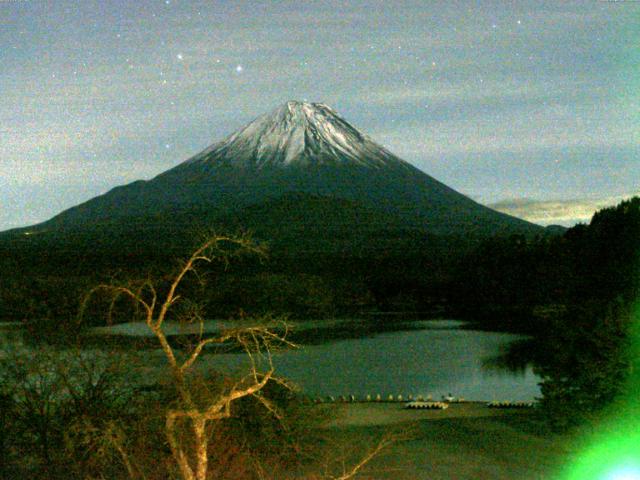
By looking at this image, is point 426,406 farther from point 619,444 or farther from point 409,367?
point 409,367

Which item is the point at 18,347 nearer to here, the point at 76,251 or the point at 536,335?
the point at 536,335

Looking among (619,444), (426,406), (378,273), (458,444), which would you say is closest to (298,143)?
(378,273)

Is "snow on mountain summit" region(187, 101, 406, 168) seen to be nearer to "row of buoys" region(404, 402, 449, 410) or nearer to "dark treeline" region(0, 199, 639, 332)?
"dark treeline" region(0, 199, 639, 332)

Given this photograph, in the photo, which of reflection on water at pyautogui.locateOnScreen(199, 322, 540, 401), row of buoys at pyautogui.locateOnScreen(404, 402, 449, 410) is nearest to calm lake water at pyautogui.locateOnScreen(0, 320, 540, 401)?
reflection on water at pyautogui.locateOnScreen(199, 322, 540, 401)

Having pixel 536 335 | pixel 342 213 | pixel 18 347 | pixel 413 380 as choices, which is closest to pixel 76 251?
pixel 342 213

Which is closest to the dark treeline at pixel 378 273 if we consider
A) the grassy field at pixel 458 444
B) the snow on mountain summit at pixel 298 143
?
the grassy field at pixel 458 444

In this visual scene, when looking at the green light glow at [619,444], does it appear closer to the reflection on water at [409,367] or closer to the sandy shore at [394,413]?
the sandy shore at [394,413]
